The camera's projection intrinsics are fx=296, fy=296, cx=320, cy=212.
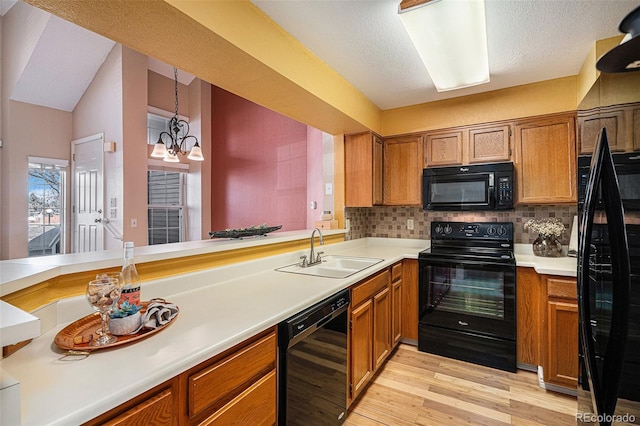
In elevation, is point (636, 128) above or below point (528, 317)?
above

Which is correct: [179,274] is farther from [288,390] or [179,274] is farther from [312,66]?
[312,66]

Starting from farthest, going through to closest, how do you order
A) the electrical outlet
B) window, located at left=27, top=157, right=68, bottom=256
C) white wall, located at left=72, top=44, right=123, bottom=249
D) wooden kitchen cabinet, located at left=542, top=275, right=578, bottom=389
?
window, located at left=27, top=157, right=68, bottom=256, white wall, located at left=72, top=44, right=123, bottom=249, the electrical outlet, wooden kitchen cabinet, located at left=542, top=275, right=578, bottom=389

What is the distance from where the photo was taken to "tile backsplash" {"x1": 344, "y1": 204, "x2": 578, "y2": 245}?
→ 8.96 feet

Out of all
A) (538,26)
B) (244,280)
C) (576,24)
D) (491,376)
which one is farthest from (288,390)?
(576,24)

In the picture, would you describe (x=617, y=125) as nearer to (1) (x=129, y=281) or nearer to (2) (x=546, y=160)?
(1) (x=129, y=281)

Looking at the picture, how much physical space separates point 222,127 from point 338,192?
300cm

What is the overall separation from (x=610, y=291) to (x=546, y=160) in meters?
2.21

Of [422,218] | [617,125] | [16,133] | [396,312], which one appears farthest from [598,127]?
[16,133]

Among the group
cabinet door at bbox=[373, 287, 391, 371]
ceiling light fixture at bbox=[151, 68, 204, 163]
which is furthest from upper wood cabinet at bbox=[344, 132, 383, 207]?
ceiling light fixture at bbox=[151, 68, 204, 163]

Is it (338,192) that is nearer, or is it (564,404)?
(564,404)

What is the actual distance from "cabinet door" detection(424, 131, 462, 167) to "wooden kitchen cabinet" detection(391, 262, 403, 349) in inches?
43.5

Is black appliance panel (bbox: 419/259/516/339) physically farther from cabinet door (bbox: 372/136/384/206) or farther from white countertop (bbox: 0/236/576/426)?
cabinet door (bbox: 372/136/384/206)

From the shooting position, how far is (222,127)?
5145 millimetres

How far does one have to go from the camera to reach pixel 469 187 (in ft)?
9.16
